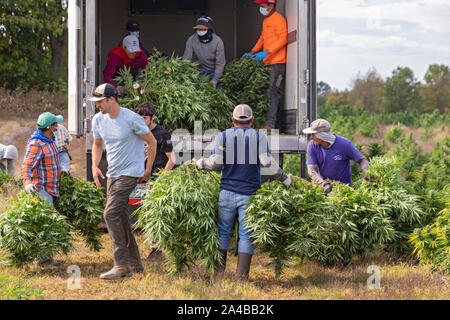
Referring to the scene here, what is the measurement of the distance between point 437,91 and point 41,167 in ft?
192

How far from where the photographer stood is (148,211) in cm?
584

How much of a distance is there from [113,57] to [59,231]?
374cm

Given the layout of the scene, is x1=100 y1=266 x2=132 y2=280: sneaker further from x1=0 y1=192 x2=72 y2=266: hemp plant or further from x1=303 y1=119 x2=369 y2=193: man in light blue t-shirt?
x1=303 y1=119 x2=369 y2=193: man in light blue t-shirt

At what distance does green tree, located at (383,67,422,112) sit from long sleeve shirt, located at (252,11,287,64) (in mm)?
47493

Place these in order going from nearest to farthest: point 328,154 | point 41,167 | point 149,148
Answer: point 149,148 < point 41,167 < point 328,154

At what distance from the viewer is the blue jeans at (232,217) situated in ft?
18.8

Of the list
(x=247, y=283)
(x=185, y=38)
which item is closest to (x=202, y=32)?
(x=185, y=38)

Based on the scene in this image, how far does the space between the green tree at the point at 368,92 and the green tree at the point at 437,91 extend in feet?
15.4

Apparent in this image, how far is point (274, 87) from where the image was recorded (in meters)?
9.16

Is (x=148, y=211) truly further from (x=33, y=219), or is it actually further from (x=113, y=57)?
(x=113, y=57)

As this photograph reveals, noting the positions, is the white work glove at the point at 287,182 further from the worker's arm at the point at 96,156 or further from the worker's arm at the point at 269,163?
the worker's arm at the point at 96,156

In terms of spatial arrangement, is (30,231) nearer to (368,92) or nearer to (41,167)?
(41,167)

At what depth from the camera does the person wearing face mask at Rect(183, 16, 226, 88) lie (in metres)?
9.46
